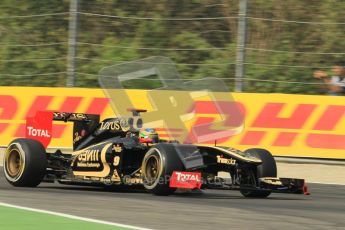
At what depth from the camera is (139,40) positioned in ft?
58.1

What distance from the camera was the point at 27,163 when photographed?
10680 mm

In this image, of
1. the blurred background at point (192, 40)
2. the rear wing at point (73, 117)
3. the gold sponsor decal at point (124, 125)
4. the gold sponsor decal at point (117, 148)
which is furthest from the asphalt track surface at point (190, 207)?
the blurred background at point (192, 40)

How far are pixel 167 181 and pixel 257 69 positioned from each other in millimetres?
6767

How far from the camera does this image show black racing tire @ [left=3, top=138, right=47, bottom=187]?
10.7 meters

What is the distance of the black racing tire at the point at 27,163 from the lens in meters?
10.7

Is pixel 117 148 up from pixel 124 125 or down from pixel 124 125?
down

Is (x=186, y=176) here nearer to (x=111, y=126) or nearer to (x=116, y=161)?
(x=116, y=161)

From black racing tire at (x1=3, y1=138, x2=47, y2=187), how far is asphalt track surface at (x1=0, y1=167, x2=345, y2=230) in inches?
5.6

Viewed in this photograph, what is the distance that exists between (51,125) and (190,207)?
121 inches

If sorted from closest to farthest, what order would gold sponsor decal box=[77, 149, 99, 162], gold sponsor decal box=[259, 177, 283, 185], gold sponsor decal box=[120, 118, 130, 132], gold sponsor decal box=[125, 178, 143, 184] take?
gold sponsor decal box=[259, 177, 283, 185] < gold sponsor decal box=[125, 178, 143, 184] < gold sponsor decal box=[77, 149, 99, 162] < gold sponsor decal box=[120, 118, 130, 132]

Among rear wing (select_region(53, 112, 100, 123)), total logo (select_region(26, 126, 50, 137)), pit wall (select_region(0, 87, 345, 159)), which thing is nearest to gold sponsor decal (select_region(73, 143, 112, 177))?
rear wing (select_region(53, 112, 100, 123))

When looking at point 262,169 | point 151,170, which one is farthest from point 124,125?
point 262,169

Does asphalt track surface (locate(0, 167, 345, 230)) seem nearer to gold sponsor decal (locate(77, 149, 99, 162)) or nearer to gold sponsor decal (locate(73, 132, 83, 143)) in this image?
gold sponsor decal (locate(77, 149, 99, 162))

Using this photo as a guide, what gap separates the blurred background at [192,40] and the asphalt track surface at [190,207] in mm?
5277
